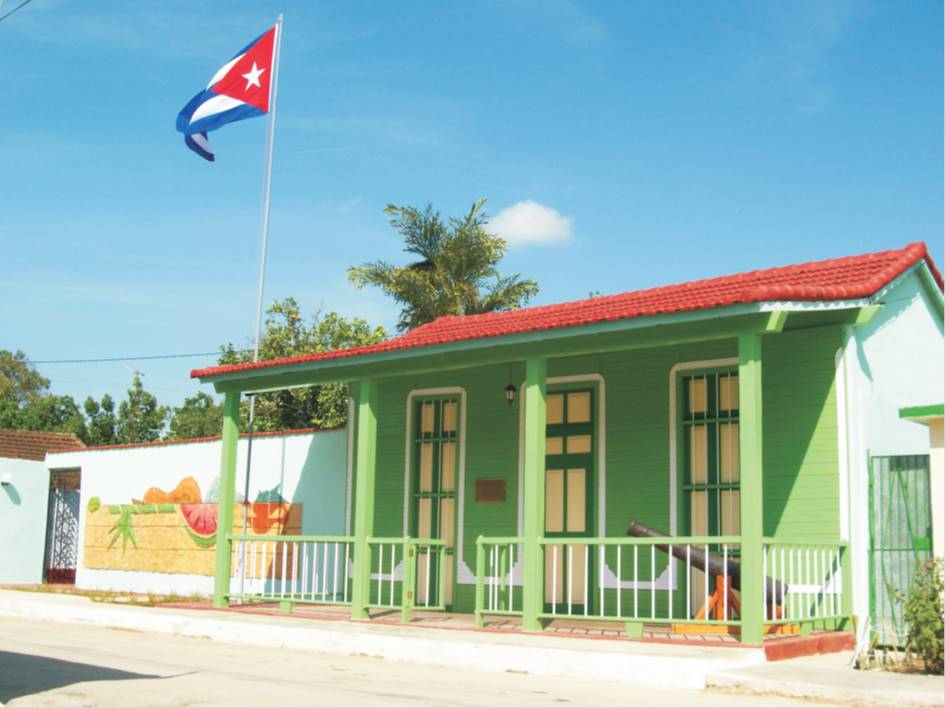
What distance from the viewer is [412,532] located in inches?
570

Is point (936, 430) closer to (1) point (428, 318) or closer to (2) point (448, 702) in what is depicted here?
(2) point (448, 702)

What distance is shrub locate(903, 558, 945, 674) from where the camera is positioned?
8617 millimetres

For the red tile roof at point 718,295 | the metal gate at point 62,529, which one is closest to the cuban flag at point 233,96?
the red tile roof at point 718,295

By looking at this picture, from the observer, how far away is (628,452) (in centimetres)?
1260

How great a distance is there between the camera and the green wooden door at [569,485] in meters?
12.9

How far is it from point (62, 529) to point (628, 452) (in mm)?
13502

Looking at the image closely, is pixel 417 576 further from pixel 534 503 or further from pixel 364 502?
pixel 534 503

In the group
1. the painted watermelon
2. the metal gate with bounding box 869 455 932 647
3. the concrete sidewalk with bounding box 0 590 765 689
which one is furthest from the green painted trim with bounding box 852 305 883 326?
the painted watermelon

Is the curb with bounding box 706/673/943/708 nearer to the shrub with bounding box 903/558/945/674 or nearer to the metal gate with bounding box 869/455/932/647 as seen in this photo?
the shrub with bounding box 903/558/945/674

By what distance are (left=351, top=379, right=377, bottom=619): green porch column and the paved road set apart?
116 cm

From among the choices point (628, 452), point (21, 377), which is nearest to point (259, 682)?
point (628, 452)

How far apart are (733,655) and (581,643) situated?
1.47 meters

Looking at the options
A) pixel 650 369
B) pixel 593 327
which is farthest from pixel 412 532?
pixel 593 327

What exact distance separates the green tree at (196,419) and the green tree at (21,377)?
2092 centimetres
